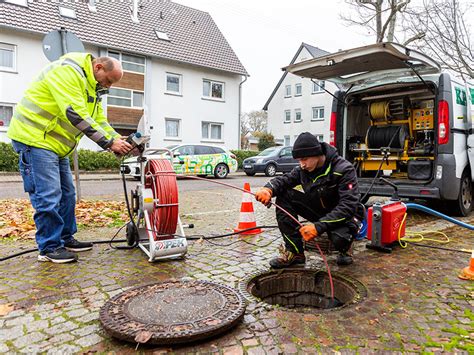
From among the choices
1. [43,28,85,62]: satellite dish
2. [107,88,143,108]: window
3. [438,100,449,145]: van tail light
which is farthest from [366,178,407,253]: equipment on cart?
[107,88,143,108]: window

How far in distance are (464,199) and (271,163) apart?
1285cm

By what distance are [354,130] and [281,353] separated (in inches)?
232

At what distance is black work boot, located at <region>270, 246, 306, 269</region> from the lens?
11.7 ft

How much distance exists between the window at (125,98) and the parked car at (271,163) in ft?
26.7

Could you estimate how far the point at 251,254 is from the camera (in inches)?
161

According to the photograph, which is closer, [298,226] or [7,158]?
[298,226]

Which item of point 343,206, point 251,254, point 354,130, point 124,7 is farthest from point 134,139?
point 124,7

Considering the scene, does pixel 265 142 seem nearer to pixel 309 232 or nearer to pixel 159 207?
pixel 159 207

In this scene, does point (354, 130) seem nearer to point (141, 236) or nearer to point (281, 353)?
point (141, 236)

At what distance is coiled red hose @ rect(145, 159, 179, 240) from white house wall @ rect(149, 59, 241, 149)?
18.8 metres

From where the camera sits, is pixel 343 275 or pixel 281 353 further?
pixel 343 275

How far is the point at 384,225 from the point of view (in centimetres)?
416

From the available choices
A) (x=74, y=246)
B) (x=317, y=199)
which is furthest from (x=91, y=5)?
(x=317, y=199)

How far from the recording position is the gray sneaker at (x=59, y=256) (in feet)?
12.0
